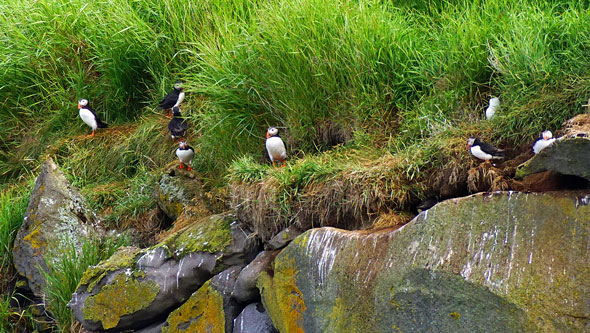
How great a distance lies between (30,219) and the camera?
694 cm

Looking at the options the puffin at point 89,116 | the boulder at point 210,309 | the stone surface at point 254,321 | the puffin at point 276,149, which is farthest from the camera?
the puffin at point 89,116

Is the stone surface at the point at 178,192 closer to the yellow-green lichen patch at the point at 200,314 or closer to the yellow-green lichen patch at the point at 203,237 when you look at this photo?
Result: the yellow-green lichen patch at the point at 203,237

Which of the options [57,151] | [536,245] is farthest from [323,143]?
[57,151]

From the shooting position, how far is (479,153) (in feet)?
14.7

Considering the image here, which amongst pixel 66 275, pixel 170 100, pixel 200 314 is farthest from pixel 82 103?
pixel 200 314

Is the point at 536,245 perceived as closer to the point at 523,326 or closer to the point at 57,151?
the point at 523,326

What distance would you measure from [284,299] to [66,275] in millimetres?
2388

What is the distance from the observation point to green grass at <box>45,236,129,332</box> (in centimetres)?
636

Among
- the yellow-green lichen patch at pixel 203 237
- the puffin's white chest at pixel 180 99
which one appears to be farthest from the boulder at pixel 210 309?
the puffin's white chest at pixel 180 99

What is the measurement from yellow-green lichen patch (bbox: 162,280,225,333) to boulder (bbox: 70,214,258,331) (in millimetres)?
96

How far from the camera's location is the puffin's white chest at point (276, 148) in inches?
224

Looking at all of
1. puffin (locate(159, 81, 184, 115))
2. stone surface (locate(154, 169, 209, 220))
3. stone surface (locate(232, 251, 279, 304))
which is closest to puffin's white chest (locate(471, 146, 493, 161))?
stone surface (locate(232, 251, 279, 304))

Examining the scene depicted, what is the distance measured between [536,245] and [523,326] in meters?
0.40

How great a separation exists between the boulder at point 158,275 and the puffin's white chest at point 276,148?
0.56 meters
